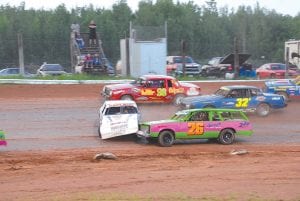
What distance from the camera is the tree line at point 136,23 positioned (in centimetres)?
5069

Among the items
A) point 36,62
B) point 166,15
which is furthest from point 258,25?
point 36,62

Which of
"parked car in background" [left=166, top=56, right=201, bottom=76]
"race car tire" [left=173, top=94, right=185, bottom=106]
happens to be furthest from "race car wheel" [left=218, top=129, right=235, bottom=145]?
"parked car in background" [left=166, top=56, right=201, bottom=76]

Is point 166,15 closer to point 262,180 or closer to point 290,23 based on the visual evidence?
point 290,23

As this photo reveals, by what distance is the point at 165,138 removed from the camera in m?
19.2

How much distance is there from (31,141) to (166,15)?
228 feet

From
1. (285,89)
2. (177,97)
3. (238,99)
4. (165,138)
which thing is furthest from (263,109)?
(165,138)

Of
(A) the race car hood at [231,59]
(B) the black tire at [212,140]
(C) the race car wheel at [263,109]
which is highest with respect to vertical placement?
(A) the race car hood at [231,59]

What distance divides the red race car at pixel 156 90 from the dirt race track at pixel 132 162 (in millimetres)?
514

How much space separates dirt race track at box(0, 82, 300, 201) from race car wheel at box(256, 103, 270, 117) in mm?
277

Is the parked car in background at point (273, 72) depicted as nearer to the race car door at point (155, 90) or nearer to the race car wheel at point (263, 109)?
the race car door at point (155, 90)

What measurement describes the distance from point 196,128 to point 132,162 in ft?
12.2

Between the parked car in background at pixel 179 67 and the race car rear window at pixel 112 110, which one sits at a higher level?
the parked car in background at pixel 179 67

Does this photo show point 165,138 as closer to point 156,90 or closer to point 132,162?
point 132,162

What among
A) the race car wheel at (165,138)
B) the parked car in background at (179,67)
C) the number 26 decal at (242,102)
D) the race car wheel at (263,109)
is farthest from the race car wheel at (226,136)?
A: the parked car in background at (179,67)
